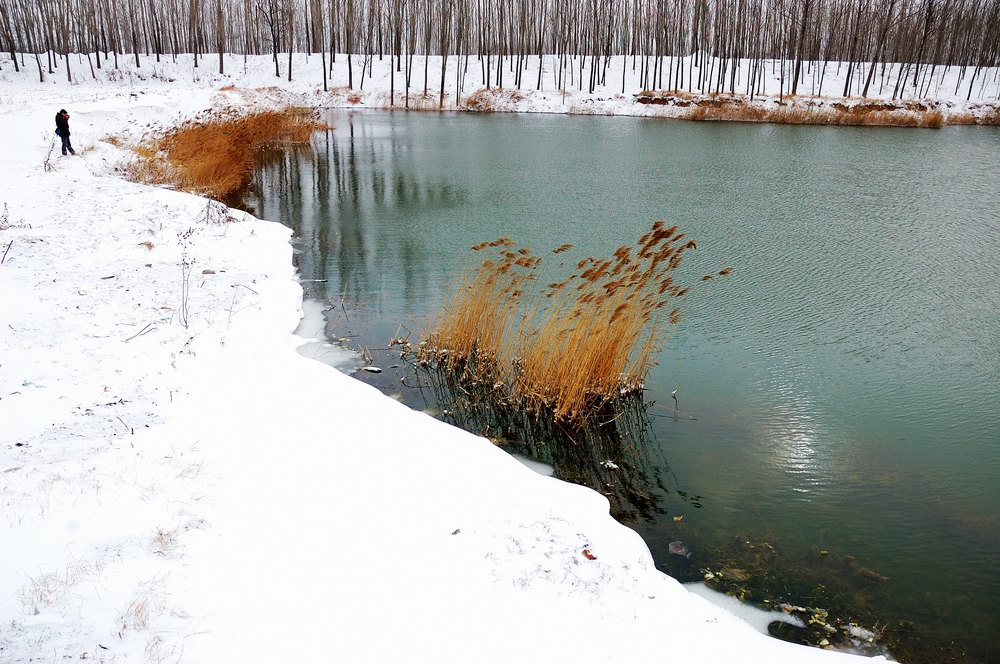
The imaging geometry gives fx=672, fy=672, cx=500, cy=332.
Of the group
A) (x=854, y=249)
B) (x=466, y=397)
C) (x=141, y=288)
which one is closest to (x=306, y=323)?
(x=141, y=288)

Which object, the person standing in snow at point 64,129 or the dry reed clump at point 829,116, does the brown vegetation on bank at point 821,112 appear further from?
the person standing in snow at point 64,129

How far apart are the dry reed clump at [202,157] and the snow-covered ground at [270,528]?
816 centimetres

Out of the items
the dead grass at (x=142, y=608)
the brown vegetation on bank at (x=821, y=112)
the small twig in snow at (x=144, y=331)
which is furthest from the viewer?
the brown vegetation on bank at (x=821, y=112)

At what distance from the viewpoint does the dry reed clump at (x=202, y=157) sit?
1357 cm

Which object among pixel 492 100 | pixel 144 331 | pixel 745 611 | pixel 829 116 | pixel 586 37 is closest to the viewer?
pixel 745 611

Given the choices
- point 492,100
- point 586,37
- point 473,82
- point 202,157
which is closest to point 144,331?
point 202,157

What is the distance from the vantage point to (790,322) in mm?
7926

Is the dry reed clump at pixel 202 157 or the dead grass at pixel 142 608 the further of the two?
the dry reed clump at pixel 202 157

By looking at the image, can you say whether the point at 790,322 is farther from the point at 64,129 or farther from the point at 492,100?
the point at 492,100

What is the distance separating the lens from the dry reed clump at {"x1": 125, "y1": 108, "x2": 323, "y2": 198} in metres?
13.6

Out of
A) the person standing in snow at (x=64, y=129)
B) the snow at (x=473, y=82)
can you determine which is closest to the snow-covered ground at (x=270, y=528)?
the person standing in snow at (x=64, y=129)

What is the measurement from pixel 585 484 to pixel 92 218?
832 centimetres

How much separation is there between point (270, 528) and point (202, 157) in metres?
13.6

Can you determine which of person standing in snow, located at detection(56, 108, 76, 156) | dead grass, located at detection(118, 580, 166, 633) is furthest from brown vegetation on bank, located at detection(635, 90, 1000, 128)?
dead grass, located at detection(118, 580, 166, 633)
